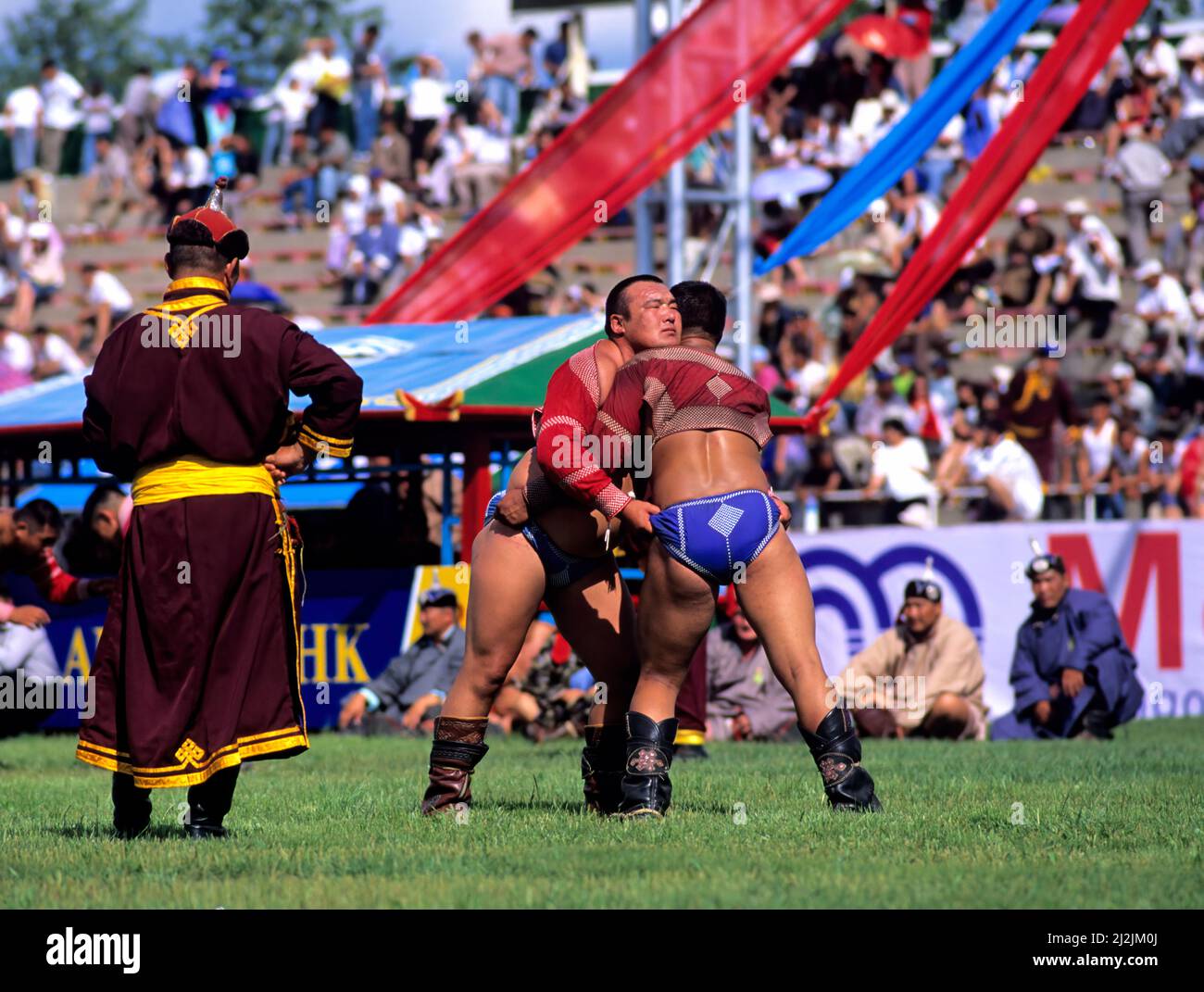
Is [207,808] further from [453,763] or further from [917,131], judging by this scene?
[917,131]

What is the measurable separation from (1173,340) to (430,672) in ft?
29.7

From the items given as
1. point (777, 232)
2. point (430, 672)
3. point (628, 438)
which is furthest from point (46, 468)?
point (628, 438)

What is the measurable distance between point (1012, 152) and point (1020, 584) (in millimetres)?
3171

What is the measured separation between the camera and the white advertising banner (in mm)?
15891

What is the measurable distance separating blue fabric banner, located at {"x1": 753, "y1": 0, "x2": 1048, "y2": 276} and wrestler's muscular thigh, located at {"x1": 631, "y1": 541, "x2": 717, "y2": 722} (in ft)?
26.5

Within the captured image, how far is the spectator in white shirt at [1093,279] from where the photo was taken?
836 inches

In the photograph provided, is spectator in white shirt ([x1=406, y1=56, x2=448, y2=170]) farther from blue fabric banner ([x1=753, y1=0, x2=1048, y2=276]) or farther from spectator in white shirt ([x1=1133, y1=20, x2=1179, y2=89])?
blue fabric banner ([x1=753, y1=0, x2=1048, y2=276])

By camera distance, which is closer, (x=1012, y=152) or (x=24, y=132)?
(x=1012, y=152)

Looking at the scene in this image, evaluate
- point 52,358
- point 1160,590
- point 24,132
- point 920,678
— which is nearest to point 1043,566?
point 920,678

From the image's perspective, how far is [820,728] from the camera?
809cm

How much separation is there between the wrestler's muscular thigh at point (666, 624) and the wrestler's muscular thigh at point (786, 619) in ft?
0.57

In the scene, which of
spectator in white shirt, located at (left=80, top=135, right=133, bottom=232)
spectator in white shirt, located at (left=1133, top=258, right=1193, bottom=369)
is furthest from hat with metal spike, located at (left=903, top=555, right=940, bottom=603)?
spectator in white shirt, located at (left=80, top=135, right=133, bottom=232)

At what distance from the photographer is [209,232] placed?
24.8 feet
